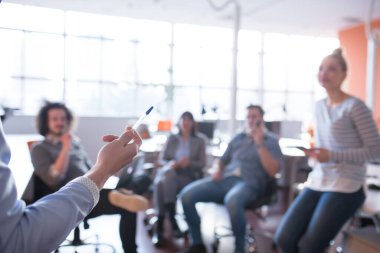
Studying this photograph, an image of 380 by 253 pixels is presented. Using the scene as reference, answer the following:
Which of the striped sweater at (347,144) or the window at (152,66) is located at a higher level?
the window at (152,66)

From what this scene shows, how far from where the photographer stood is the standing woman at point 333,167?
1.69m

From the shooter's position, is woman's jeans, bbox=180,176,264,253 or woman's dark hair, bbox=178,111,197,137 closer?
woman's jeans, bbox=180,176,264,253

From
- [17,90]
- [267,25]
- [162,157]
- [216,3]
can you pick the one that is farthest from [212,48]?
[162,157]

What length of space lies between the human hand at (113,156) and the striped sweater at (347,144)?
47.7 inches

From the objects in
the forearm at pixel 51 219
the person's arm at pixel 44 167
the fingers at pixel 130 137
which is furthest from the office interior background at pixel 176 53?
the forearm at pixel 51 219

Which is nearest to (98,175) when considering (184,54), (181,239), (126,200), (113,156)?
(113,156)

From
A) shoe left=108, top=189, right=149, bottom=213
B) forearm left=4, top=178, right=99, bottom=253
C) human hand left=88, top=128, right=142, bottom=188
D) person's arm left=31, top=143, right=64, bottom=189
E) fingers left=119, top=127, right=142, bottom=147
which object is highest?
fingers left=119, top=127, right=142, bottom=147

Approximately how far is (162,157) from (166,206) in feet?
1.72

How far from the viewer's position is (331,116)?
180cm

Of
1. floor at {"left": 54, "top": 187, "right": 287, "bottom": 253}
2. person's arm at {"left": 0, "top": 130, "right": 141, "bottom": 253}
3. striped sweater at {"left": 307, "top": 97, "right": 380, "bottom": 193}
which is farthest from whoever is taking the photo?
floor at {"left": 54, "top": 187, "right": 287, "bottom": 253}

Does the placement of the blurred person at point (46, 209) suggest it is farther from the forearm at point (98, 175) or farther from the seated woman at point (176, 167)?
the seated woman at point (176, 167)

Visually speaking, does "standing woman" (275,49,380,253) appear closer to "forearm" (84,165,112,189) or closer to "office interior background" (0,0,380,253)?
"forearm" (84,165,112,189)

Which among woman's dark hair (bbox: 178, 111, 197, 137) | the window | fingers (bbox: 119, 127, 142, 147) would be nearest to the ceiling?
the window

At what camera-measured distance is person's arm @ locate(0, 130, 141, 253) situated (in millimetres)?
578
